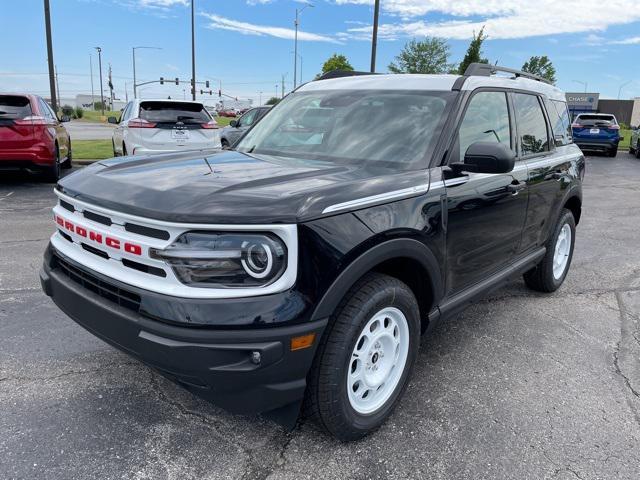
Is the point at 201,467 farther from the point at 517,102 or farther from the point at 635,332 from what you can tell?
the point at 635,332

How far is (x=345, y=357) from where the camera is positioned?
2.35m

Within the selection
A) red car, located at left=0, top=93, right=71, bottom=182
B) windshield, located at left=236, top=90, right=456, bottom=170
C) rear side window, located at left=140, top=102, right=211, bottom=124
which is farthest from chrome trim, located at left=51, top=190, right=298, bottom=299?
rear side window, located at left=140, top=102, right=211, bottom=124

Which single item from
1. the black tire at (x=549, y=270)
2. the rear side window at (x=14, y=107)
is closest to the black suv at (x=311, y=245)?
the black tire at (x=549, y=270)

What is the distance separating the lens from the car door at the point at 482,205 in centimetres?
306

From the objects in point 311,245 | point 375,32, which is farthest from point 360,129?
point 375,32

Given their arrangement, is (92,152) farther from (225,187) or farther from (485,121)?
(225,187)

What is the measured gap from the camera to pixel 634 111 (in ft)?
204

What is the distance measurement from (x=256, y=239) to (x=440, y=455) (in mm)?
1437

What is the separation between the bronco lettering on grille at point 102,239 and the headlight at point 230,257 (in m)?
0.20

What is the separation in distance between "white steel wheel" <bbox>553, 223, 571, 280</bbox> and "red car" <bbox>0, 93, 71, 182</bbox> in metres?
8.46

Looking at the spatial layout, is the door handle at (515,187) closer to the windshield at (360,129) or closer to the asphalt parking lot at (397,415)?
the windshield at (360,129)

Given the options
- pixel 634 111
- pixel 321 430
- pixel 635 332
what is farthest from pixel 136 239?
pixel 634 111

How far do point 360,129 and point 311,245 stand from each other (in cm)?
142

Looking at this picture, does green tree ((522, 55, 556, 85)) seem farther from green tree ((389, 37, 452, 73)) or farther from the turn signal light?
the turn signal light
